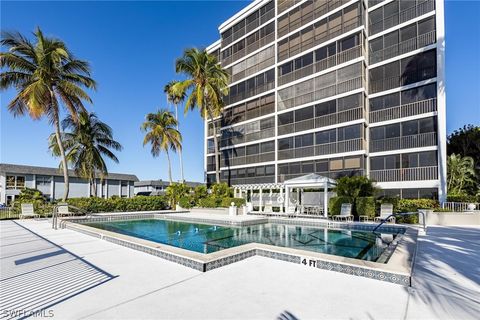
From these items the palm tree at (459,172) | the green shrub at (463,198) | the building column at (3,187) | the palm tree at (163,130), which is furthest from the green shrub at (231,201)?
the building column at (3,187)

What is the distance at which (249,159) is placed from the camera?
30.2m

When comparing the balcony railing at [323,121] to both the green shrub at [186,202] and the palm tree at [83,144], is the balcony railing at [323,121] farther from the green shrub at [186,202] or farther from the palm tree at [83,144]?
the palm tree at [83,144]

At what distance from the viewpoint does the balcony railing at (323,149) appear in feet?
71.3

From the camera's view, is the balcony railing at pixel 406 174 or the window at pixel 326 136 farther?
the window at pixel 326 136

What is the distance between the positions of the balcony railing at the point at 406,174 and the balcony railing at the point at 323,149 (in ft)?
8.09

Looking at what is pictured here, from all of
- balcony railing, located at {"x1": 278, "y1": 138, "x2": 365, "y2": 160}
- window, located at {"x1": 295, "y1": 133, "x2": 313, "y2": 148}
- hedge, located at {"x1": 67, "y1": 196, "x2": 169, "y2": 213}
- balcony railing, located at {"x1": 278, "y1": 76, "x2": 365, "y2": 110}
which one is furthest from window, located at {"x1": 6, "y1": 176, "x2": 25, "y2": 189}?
window, located at {"x1": 295, "y1": 133, "x2": 313, "y2": 148}

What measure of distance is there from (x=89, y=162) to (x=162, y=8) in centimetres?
1493

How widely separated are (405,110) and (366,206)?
29.8ft

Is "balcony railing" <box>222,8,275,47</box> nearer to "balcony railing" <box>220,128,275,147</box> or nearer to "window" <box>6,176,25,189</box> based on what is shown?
"balcony railing" <box>220,128,275,147</box>

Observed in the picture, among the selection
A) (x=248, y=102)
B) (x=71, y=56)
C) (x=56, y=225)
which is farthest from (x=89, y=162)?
(x=248, y=102)

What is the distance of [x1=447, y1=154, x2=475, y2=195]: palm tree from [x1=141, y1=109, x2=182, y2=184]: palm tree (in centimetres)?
2565

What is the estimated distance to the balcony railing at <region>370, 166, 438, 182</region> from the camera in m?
18.8

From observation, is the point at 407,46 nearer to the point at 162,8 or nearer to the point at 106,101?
the point at 162,8

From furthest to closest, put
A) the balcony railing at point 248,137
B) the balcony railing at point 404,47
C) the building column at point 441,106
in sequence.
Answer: the balcony railing at point 248,137
the balcony railing at point 404,47
the building column at point 441,106
